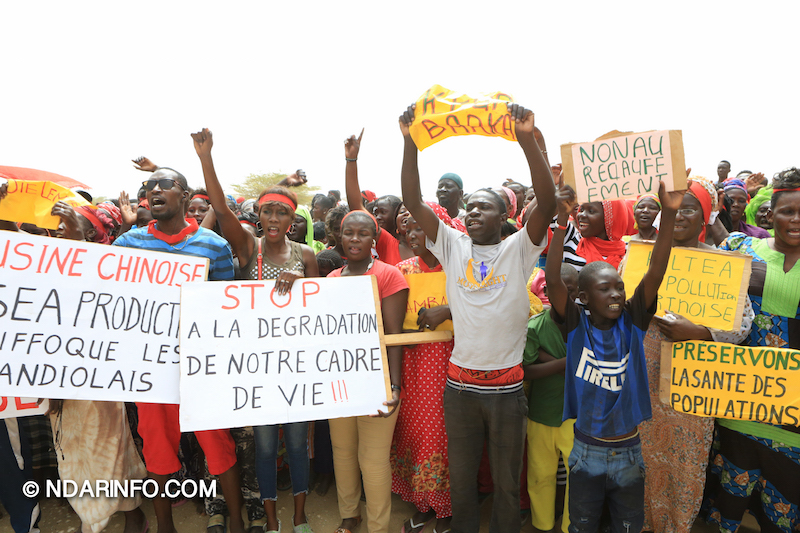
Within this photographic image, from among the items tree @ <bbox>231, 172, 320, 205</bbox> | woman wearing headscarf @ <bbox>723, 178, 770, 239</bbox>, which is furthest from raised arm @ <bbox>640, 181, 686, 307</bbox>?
tree @ <bbox>231, 172, 320, 205</bbox>

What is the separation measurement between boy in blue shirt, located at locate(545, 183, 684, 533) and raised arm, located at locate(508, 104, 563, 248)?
4.4 inches

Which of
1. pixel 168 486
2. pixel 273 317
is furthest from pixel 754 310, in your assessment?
pixel 168 486

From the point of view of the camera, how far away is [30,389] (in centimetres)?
261

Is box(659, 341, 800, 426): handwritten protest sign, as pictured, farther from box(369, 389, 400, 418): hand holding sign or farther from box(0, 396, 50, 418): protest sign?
box(0, 396, 50, 418): protest sign

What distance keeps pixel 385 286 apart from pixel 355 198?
1.28m

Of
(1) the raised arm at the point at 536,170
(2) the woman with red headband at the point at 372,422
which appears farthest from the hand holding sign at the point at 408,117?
(2) the woman with red headband at the point at 372,422

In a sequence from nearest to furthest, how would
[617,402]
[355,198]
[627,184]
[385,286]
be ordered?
[617,402]
[627,184]
[385,286]
[355,198]

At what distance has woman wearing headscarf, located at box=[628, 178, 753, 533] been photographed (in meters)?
2.90

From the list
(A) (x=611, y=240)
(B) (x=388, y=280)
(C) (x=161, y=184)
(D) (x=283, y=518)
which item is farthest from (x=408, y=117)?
(D) (x=283, y=518)

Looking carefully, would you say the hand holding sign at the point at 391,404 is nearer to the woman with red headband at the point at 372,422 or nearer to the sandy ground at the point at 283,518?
the woman with red headband at the point at 372,422

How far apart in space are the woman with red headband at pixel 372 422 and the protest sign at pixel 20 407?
6.63 feet

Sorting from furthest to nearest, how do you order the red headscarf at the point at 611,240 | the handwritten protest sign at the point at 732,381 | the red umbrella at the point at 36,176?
1. the red umbrella at the point at 36,176
2. the red headscarf at the point at 611,240
3. the handwritten protest sign at the point at 732,381

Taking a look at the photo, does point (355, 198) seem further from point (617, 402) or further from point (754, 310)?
point (754, 310)

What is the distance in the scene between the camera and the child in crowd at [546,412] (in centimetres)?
313
